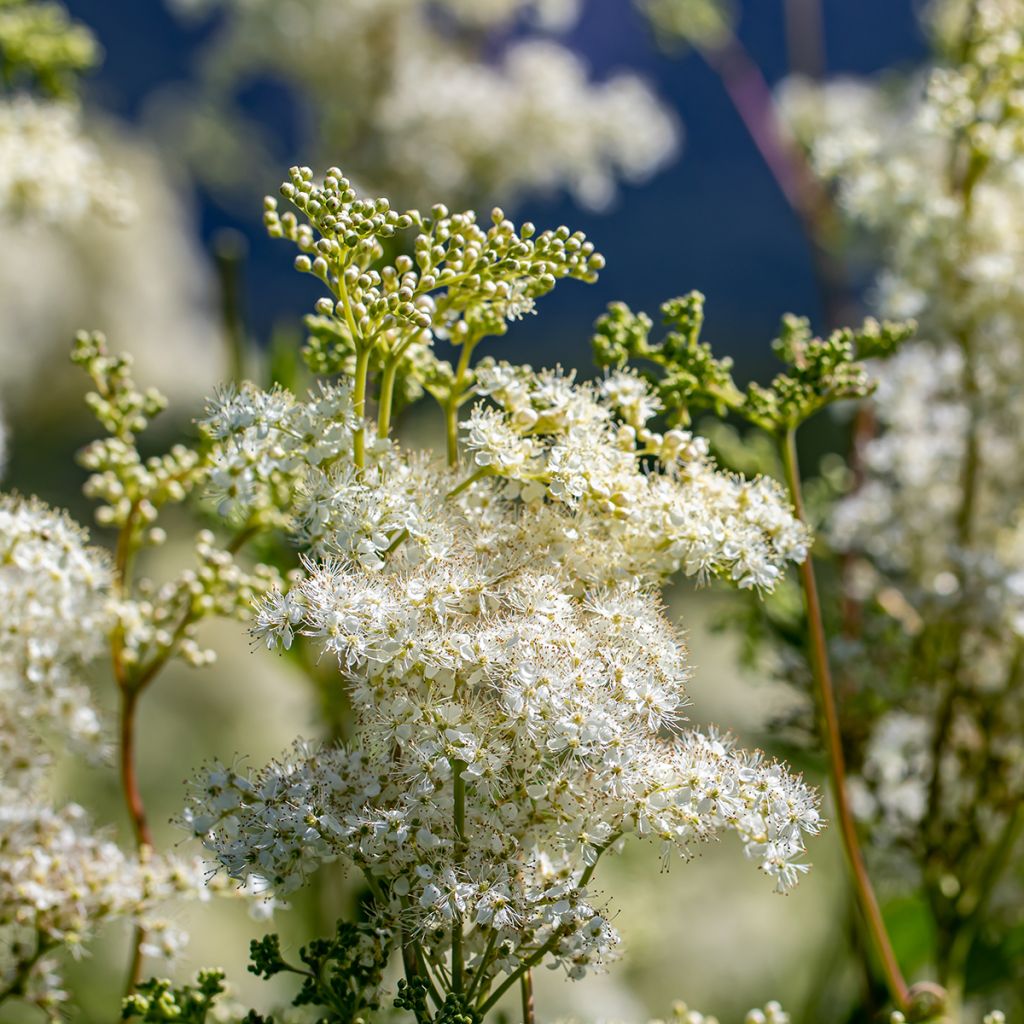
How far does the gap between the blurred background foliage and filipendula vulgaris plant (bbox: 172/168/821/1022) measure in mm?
101

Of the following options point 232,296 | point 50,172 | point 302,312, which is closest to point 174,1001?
point 232,296

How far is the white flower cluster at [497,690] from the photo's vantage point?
450 mm

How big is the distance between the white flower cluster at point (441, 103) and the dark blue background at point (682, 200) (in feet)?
3.68

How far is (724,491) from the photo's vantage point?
0.53 m

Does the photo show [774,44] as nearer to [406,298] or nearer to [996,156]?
[996,156]

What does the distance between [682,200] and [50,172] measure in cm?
290

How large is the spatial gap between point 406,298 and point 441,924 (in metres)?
0.24

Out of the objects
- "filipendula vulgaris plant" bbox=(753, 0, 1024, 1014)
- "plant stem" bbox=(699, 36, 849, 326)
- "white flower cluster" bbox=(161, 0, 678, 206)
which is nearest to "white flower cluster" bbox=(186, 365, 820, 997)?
"filipendula vulgaris plant" bbox=(753, 0, 1024, 1014)

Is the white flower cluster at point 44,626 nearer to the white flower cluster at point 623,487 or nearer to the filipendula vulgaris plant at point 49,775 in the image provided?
the filipendula vulgaris plant at point 49,775

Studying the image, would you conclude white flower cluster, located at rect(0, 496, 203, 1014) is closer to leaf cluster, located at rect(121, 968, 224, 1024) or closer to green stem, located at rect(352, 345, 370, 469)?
leaf cluster, located at rect(121, 968, 224, 1024)

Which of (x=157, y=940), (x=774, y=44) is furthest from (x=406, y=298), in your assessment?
(x=774, y=44)

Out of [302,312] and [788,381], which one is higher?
[302,312]

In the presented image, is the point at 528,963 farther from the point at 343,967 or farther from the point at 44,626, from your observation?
the point at 44,626

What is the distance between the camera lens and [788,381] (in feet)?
1.96
